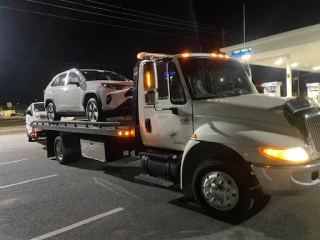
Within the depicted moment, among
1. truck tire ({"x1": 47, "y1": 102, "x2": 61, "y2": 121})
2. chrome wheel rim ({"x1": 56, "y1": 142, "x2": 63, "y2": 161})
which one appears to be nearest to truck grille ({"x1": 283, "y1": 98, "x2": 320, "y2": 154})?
chrome wheel rim ({"x1": 56, "y1": 142, "x2": 63, "y2": 161})

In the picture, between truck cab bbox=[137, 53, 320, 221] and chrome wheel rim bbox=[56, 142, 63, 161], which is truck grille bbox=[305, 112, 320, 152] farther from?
chrome wheel rim bbox=[56, 142, 63, 161]

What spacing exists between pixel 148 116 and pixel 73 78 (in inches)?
145

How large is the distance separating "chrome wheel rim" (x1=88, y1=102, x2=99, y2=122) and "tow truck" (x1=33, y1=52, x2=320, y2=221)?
1209 millimetres

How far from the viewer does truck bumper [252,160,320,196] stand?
4.01 meters

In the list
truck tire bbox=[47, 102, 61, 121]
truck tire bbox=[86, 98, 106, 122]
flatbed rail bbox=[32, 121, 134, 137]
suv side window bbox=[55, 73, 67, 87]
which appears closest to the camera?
flatbed rail bbox=[32, 121, 134, 137]

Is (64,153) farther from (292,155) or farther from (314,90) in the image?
(314,90)

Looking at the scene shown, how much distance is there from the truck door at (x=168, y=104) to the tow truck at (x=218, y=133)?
0.06 feet

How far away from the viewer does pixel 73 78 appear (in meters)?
8.72

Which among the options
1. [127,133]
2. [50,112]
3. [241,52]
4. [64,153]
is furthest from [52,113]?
[241,52]

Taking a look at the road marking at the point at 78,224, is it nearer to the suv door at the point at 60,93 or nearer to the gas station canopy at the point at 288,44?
the suv door at the point at 60,93

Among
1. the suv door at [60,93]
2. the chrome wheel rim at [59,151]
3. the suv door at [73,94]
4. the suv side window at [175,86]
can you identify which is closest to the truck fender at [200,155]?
the suv side window at [175,86]

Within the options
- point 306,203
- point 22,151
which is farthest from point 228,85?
point 22,151

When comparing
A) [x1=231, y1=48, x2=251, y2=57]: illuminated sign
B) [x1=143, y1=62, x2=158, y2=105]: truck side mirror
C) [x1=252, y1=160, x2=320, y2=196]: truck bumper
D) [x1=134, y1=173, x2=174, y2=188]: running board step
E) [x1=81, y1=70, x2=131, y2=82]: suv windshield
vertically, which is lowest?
[x1=134, y1=173, x2=174, y2=188]: running board step

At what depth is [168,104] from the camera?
5.44 meters
